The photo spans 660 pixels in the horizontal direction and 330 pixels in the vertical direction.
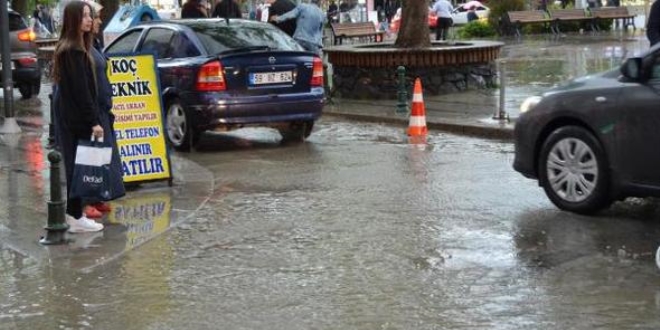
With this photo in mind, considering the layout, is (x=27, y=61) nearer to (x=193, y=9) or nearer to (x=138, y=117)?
(x=193, y=9)

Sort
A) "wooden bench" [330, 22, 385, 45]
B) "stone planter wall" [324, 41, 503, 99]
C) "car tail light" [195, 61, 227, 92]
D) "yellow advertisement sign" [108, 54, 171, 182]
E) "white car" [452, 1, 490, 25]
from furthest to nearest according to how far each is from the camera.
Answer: "white car" [452, 1, 490, 25]
"wooden bench" [330, 22, 385, 45]
"stone planter wall" [324, 41, 503, 99]
"car tail light" [195, 61, 227, 92]
"yellow advertisement sign" [108, 54, 171, 182]

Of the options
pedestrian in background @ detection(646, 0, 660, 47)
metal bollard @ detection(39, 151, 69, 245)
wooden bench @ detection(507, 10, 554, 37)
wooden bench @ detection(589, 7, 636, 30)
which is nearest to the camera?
metal bollard @ detection(39, 151, 69, 245)

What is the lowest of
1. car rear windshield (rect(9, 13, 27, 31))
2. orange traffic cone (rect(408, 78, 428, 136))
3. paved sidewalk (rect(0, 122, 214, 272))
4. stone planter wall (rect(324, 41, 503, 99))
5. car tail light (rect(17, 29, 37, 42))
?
paved sidewalk (rect(0, 122, 214, 272))

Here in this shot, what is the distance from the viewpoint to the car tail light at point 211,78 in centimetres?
1209

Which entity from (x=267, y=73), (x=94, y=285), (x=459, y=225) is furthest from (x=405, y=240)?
(x=267, y=73)

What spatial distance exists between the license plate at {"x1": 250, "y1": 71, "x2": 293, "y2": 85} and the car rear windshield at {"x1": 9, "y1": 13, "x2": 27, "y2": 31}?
8.66 meters

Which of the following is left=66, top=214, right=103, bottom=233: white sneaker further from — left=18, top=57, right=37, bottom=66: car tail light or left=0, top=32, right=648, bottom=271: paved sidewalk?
left=18, top=57, right=37, bottom=66: car tail light

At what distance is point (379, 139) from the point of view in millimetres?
13453

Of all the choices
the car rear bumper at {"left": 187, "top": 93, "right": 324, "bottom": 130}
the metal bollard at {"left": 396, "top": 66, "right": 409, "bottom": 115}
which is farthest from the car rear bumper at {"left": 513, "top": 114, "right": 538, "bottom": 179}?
the metal bollard at {"left": 396, "top": 66, "right": 409, "bottom": 115}

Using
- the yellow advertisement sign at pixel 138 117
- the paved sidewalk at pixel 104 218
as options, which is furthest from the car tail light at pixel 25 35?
the yellow advertisement sign at pixel 138 117

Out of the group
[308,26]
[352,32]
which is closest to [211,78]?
[308,26]

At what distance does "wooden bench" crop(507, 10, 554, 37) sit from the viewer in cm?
3650

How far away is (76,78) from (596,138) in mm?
4001

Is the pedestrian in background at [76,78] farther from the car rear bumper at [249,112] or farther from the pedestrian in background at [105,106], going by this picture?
the car rear bumper at [249,112]
